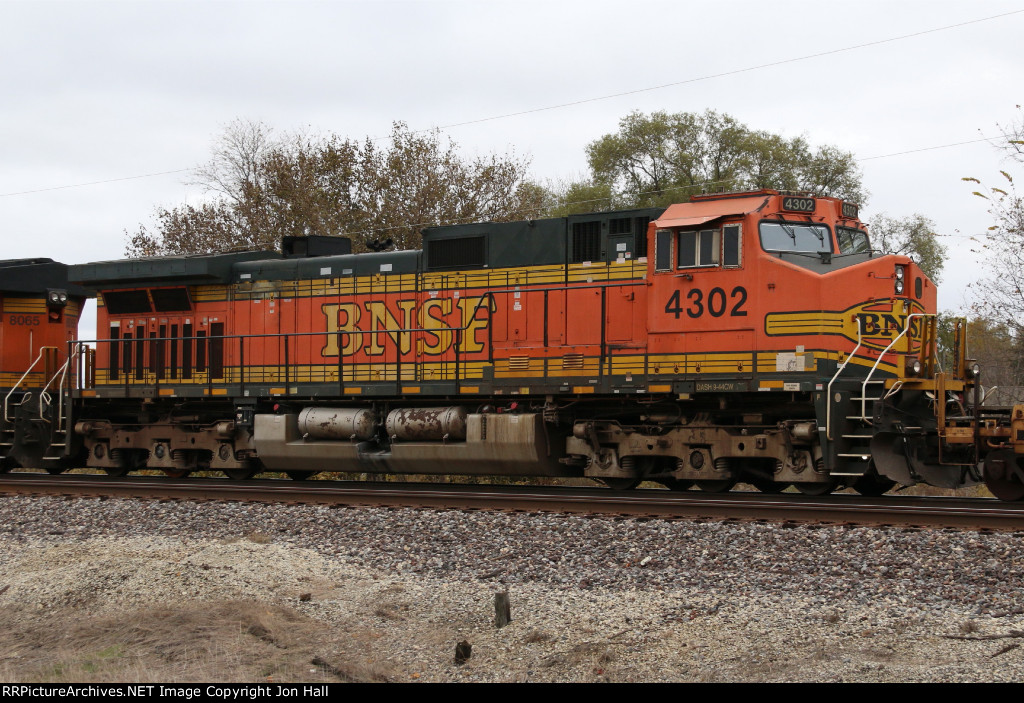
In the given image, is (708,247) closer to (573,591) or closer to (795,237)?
(795,237)

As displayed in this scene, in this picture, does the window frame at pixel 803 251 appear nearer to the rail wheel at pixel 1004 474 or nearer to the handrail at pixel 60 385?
the rail wheel at pixel 1004 474

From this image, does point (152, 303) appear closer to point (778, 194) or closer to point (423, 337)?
point (423, 337)

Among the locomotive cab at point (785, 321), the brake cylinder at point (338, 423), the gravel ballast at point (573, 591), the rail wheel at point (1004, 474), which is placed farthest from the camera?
the brake cylinder at point (338, 423)

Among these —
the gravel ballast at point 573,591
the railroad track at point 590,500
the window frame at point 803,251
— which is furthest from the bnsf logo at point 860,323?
the gravel ballast at point 573,591

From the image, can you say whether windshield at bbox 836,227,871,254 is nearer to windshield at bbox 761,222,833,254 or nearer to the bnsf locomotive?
the bnsf locomotive

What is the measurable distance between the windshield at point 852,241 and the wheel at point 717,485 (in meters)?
2.97

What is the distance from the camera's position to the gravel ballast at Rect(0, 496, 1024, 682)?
601 centimetres

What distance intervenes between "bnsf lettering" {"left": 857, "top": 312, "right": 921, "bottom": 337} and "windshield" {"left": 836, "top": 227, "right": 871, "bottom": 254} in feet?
3.04

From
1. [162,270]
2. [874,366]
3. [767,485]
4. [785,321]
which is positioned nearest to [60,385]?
[162,270]

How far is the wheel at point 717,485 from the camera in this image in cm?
1184

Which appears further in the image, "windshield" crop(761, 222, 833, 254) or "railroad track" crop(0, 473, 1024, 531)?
"windshield" crop(761, 222, 833, 254)

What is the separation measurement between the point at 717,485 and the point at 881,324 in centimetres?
263

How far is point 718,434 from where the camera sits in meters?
11.6

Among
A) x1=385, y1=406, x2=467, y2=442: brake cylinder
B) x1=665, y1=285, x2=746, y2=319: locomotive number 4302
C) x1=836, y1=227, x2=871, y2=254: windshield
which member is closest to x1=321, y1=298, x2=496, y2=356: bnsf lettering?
x1=385, y1=406, x2=467, y2=442: brake cylinder
